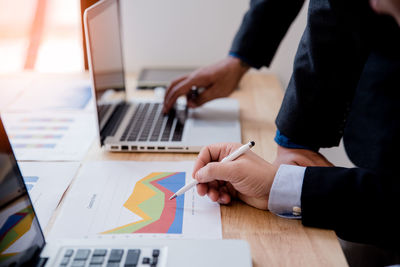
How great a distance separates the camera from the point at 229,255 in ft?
1.88

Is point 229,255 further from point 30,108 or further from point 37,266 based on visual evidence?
point 30,108

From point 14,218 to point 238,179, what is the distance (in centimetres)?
39

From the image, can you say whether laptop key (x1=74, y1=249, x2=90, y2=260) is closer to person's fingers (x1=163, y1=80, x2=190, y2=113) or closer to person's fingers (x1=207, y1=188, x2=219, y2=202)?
person's fingers (x1=207, y1=188, x2=219, y2=202)

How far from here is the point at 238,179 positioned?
69cm

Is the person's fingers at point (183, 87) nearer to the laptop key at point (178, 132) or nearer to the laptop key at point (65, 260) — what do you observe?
the laptop key at point (178, 132)

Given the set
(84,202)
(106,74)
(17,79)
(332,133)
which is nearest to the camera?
(84,202)

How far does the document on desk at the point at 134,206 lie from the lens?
0.66m

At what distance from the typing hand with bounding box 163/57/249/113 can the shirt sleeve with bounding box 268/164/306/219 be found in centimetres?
48

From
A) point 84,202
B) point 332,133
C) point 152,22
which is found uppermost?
point 152,22

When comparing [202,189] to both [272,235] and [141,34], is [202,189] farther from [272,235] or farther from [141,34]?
[141,34]

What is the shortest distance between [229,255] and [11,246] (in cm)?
33

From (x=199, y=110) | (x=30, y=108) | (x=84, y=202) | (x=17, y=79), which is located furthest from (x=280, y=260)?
(x=17, y=79)

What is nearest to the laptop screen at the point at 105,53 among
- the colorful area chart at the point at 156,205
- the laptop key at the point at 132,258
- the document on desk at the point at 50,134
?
the document on desk at the point at 50,134

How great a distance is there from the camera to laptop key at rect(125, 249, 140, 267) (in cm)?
54
